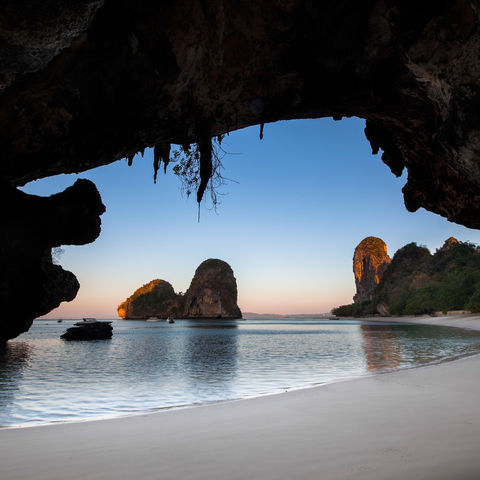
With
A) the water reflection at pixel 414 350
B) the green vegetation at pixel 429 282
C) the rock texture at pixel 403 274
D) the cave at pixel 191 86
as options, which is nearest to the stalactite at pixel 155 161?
the cave at pixel 191 86

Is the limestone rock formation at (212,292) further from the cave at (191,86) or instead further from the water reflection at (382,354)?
the cave at (191,86)

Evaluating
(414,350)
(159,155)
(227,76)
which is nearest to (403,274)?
(414,350)

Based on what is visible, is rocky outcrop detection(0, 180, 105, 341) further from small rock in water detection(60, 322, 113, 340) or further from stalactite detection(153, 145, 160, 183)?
small rock in water detection(60, 322, 113, 340)

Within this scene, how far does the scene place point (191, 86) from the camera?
16.9 feet

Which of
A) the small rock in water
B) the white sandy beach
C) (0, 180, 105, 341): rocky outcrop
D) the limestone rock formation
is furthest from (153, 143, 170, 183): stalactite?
the limestone rock formation

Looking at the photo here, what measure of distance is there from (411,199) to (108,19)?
625 cm

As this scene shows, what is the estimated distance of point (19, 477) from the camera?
180 inches

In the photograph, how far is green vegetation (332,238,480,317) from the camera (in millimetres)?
69062

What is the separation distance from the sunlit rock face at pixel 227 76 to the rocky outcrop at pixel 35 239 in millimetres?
728

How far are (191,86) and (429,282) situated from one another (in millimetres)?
110771

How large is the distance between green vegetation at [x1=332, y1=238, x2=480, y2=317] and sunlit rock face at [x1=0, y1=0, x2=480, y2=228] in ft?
209

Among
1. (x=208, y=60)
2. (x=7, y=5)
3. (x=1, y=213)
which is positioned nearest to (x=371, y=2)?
(x=208, y=60)

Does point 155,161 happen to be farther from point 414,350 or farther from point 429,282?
point 429,282

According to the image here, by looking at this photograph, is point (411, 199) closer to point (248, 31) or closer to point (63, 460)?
point (248, 31)
